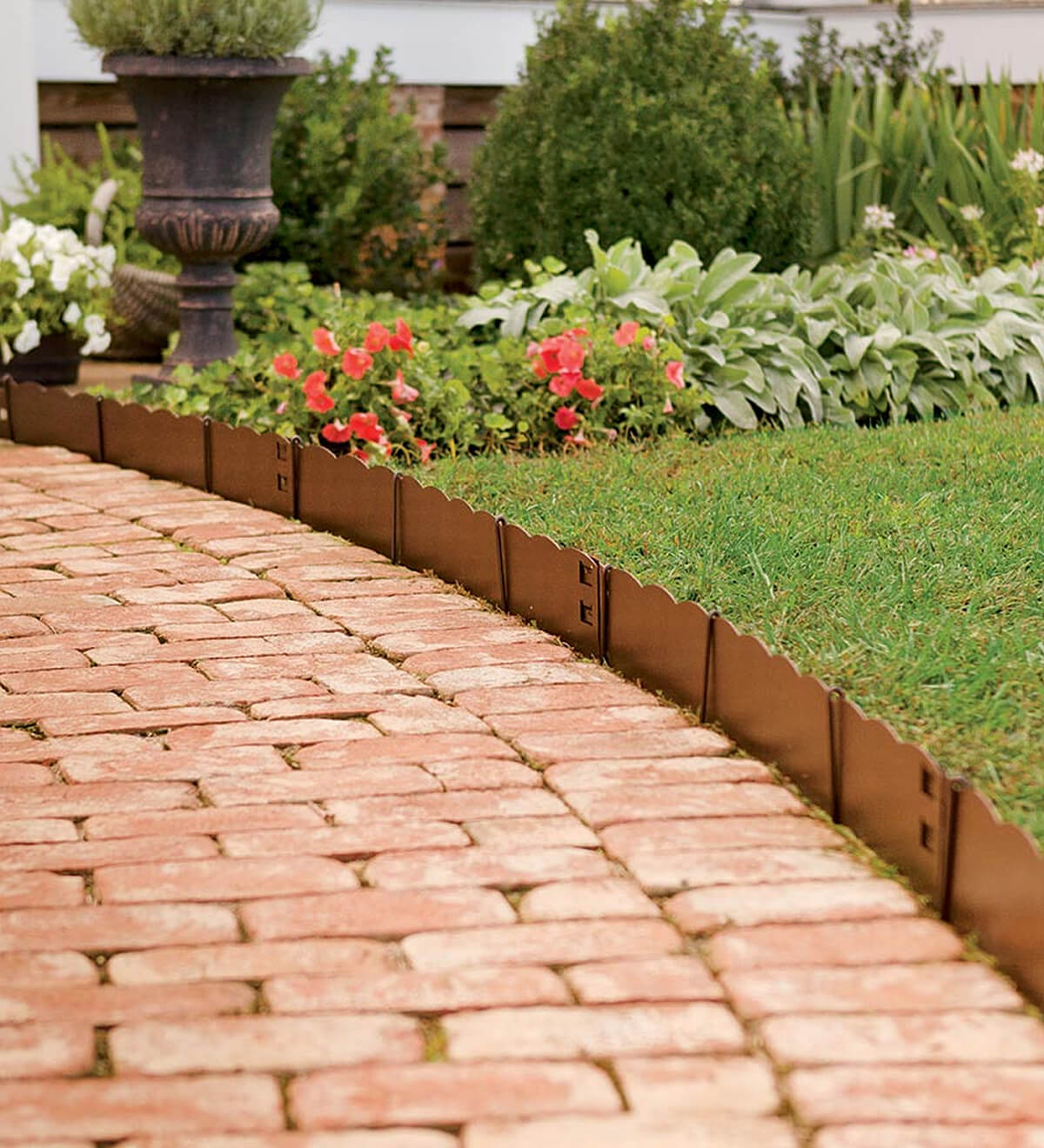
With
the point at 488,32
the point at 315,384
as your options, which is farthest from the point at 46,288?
the point at 488,32

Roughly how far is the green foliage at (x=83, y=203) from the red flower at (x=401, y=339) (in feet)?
8.71

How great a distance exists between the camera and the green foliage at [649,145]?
714 cm

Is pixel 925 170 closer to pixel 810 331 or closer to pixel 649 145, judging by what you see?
pixel 649 145

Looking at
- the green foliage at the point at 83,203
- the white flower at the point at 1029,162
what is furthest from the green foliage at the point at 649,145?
the green foliage at the point at 83,203

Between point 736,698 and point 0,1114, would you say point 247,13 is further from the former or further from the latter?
point 0,1114

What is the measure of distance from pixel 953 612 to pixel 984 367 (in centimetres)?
300

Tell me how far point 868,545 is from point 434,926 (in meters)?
1.91

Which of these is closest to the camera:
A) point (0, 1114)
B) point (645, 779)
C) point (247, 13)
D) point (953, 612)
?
point (0, 1114)

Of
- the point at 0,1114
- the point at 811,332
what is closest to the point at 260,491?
the point at 811,332

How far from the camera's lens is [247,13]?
20.6ft

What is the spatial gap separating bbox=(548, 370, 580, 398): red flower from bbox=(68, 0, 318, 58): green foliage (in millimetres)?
1830

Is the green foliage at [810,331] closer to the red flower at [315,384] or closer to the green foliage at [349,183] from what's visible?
the red flower at [315,384]

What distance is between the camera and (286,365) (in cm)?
561

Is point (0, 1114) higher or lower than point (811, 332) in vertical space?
lower
